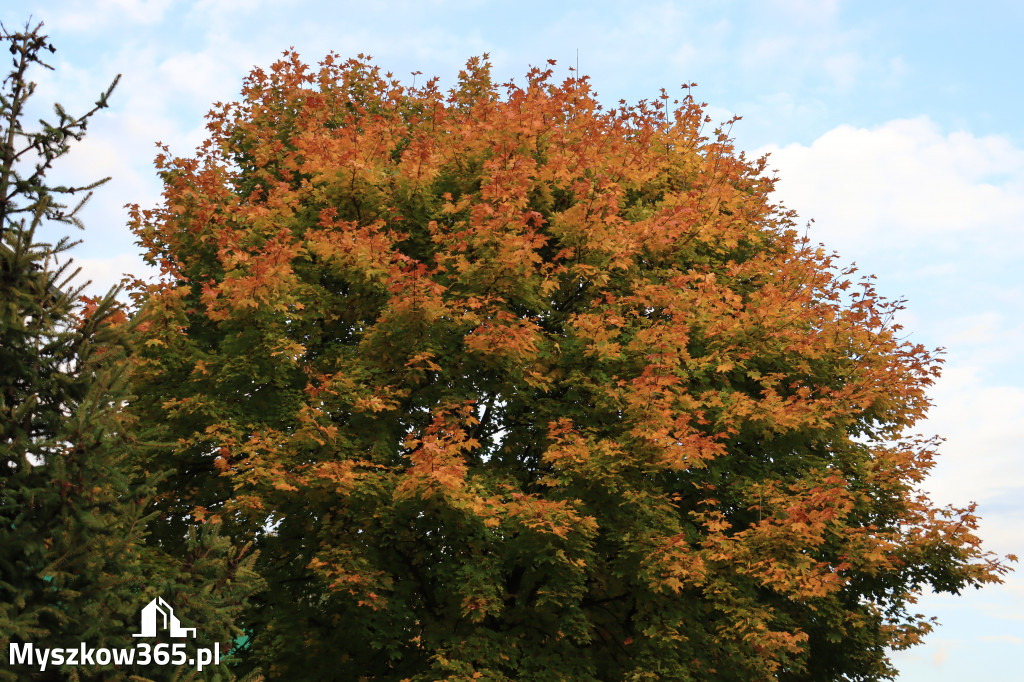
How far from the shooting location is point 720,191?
57.4 feet

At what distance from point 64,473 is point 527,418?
908cm

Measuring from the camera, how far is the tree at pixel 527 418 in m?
13.2

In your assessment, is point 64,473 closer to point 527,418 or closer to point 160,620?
point 160,620

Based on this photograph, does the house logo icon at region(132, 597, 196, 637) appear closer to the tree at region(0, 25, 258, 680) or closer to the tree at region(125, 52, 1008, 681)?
the tree at region(0, 25, 258, 680)

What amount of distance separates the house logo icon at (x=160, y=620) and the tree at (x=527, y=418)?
4.36 metres

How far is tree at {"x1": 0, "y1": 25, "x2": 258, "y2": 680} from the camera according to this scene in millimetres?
7371

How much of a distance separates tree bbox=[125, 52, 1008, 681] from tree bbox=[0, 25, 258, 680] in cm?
379

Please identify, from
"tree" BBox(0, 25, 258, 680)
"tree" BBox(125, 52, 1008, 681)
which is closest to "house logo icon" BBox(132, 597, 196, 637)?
"tree" BBox(0, 25, 258, 680)

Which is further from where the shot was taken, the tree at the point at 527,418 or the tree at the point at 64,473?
the tree at the point at 527,418

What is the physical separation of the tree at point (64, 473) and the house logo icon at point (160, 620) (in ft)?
0.33

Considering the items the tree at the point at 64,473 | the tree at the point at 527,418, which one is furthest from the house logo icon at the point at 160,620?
the tree at the point at 527,418

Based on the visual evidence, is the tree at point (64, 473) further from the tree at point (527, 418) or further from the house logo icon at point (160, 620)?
the tree at point (527, 418)

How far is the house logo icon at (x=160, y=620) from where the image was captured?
7.80m

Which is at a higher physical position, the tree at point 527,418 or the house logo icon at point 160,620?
the tree at point 527,418
